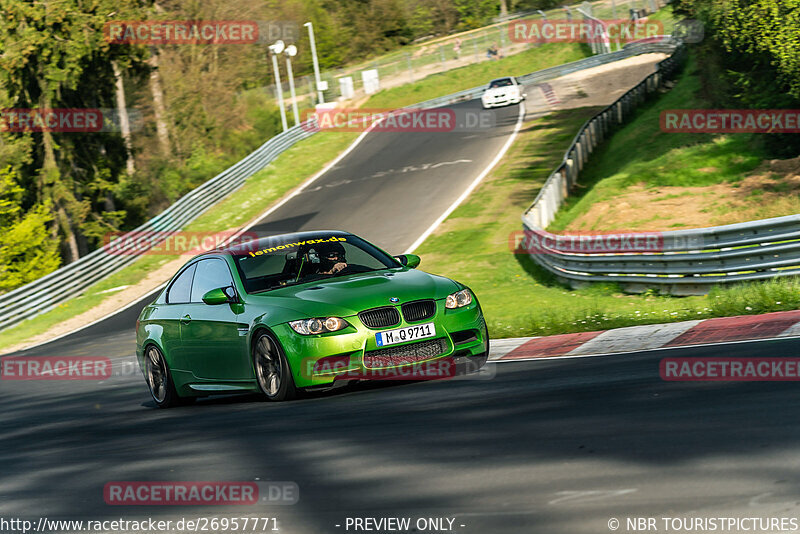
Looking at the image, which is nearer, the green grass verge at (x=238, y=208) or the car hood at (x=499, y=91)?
the green grass verge at (x=238, y=208)

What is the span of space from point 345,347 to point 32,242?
3552 cm

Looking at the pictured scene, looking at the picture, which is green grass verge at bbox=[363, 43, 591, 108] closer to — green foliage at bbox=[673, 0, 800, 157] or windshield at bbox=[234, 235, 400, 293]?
green foliage at bbox=[673, 0, 800, 157]

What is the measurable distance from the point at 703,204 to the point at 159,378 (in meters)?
14.9

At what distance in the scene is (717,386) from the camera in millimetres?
6719

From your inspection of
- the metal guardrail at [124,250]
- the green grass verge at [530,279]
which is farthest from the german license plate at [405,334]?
the metal guardrail at [124,250]

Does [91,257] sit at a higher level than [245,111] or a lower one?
lower

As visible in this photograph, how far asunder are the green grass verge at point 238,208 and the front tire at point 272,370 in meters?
18.0

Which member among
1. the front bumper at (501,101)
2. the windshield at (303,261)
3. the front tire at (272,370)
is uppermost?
the front bumper at (501,101)

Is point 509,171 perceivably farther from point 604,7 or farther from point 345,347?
point 604,7

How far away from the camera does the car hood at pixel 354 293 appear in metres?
8.66

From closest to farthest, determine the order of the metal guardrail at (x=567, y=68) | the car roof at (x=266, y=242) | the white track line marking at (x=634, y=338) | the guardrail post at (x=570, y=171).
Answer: the white track line marking at (x=634, y=338), the car roof at (x=266, y=242), the guardrail post at (x=570, y=171), the metal guardrail at (x=567, y=68)

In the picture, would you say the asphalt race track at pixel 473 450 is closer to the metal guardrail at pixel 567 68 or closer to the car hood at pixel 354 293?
the car hood at pixel 354 293

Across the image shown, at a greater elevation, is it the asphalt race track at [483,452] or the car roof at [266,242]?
the car roof at [266,242]

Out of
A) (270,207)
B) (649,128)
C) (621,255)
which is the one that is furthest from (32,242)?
(621,255)
